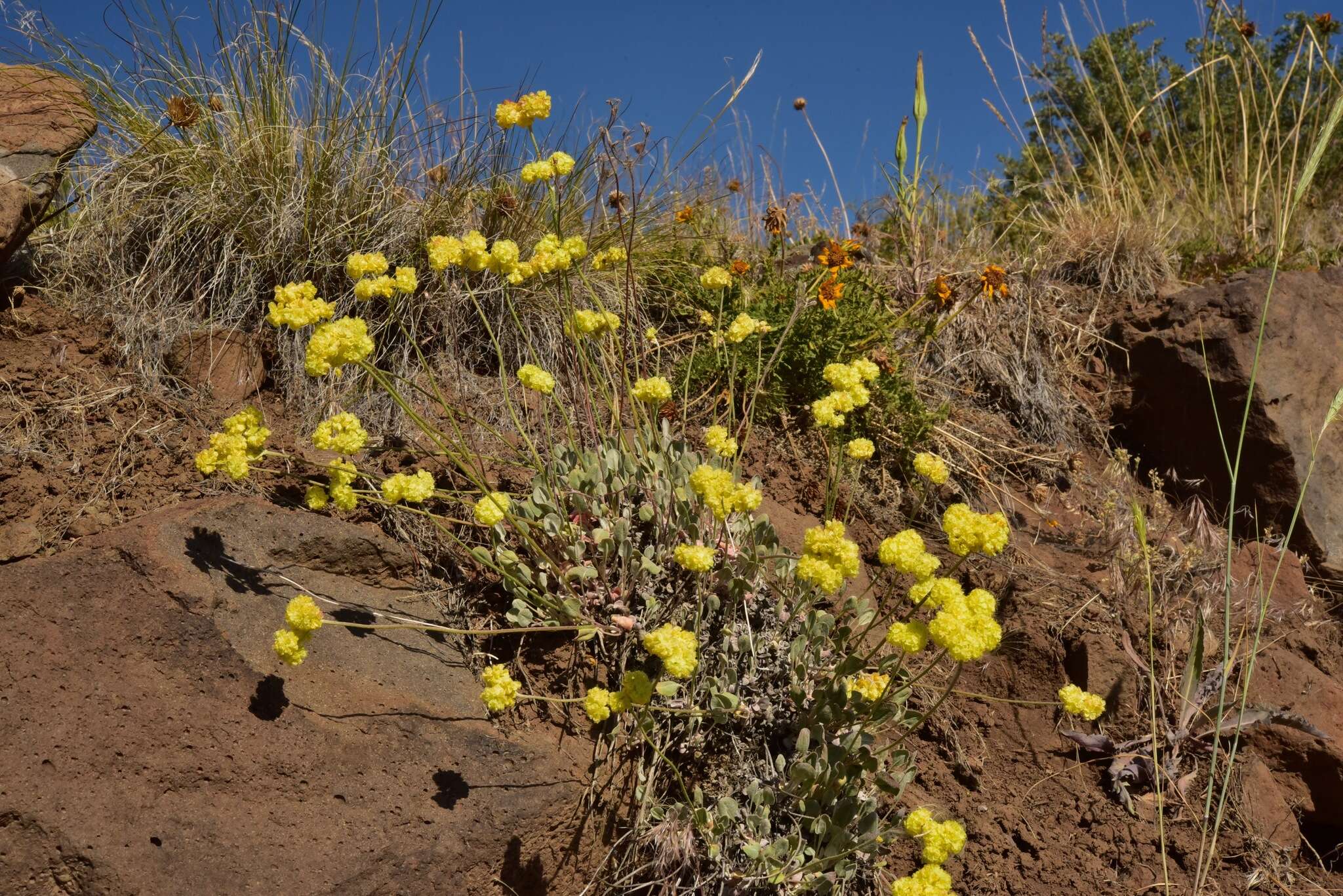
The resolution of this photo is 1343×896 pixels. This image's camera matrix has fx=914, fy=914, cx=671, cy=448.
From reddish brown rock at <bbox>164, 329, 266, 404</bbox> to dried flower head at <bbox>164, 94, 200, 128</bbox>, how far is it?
2.87ft

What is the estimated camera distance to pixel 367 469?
3.16 m

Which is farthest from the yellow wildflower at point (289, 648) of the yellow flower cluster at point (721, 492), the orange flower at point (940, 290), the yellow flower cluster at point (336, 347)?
the orange flower at point (940, 290)

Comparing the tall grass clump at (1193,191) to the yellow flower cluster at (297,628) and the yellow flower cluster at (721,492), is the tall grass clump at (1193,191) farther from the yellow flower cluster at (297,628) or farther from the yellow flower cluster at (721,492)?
the yellow flower cluster at (297,628)

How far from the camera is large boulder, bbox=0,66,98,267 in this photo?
313 centimetres

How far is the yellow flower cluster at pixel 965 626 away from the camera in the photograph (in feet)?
6.46

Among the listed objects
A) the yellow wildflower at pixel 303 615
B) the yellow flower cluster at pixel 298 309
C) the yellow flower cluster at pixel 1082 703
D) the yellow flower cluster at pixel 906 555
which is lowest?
the yellow wildflower at pixel 303 615

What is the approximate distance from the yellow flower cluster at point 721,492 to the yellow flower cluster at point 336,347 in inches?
37.8

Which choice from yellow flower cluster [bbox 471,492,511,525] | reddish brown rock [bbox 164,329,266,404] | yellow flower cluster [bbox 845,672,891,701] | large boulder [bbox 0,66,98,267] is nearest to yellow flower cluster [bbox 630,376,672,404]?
yellow flower cluster [bbox 471,492,511,525]

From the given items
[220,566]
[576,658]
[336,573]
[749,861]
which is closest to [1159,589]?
[749,861]

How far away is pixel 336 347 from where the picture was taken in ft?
7.91

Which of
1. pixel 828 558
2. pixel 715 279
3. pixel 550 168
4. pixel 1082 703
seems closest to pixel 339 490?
pixel 550 168

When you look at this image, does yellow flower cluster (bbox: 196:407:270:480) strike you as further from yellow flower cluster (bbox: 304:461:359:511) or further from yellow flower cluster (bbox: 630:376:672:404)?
yellow flower cluster (bbox: 630:376:672:404)

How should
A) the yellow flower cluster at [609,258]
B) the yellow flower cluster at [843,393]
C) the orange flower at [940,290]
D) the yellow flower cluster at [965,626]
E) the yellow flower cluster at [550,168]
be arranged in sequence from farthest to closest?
the orange flower at [940,290] → the yellow flower cluster at [609,258] → the yellow flower cluster at [550,168] → the yellow flower cluster at [843,393] → the yellow flower cluster at [965,626]

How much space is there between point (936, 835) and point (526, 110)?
93.1 inches
